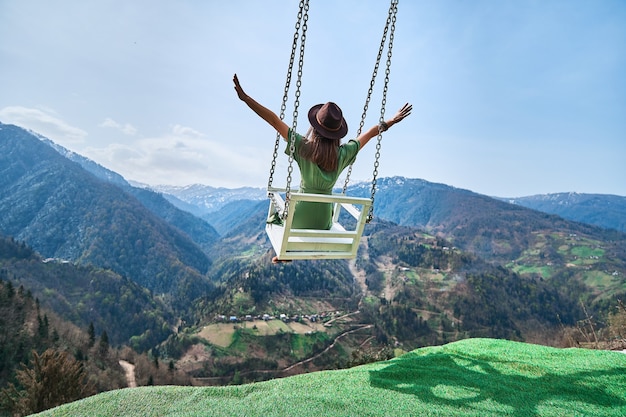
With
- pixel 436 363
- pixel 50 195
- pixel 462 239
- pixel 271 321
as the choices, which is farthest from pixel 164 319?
pixel 462 239

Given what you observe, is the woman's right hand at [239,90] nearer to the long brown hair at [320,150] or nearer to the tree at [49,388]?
the long brown hair at [320,150]

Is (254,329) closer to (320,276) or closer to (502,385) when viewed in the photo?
(320,276)

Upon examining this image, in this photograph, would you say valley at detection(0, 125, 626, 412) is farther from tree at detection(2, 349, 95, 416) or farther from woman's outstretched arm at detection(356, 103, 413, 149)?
woman's outstretched arm at detection(356, 103, 413, 149)

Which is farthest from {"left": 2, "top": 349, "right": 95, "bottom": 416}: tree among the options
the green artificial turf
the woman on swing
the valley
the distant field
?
the distant field

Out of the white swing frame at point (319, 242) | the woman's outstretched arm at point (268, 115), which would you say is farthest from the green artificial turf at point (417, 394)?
the woman's outstretched arm at point (268, 115)

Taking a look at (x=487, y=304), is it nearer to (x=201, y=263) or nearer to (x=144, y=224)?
(x=201, y=263)

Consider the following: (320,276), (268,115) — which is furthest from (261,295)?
(268,115)
